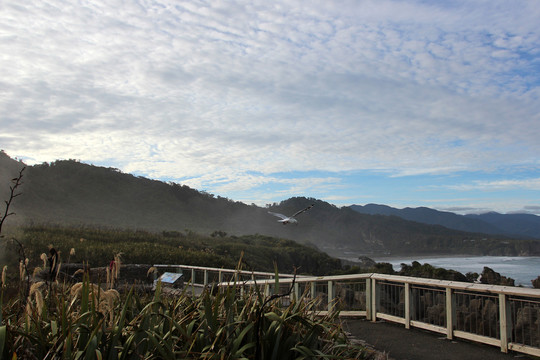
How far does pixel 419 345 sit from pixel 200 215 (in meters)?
92.3

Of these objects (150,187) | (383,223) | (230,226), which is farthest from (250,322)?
(383,223)

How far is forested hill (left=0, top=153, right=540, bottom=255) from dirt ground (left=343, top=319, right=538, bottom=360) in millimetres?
70206

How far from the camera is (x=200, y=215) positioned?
98812 millimetres

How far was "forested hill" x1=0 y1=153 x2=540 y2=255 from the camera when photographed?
274 ft

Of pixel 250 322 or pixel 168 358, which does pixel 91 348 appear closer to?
pixel 168 358

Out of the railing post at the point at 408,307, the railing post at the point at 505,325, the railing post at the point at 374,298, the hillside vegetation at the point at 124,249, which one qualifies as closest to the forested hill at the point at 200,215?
Answer: the hillside vegetation at the point at 124,249

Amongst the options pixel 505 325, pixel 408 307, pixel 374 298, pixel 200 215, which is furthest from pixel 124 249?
pixel 200 215

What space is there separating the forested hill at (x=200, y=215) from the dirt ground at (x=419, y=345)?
70.2 metres

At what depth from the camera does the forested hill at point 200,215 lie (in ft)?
274

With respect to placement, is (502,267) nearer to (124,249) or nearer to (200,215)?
(124,249)

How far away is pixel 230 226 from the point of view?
95.0 m

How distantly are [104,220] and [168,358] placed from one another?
83001 mm

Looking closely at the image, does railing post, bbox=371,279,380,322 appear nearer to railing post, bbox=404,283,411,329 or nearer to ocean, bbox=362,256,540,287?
railing post, bbox=404,283,411,329

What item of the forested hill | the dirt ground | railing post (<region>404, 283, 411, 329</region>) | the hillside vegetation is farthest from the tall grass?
the forested hill
